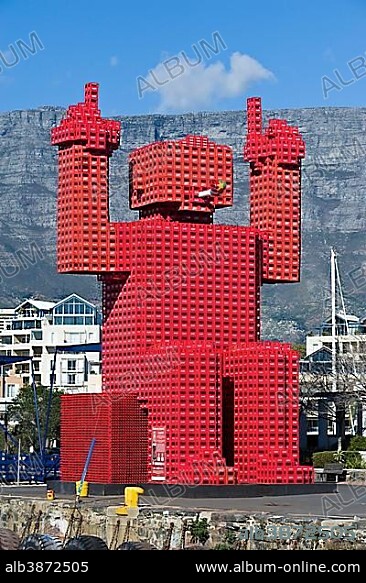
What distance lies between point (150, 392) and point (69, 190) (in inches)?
224

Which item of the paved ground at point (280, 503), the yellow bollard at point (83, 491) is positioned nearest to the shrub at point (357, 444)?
the paved ground at point (280, 503)

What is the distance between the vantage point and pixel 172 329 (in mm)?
38406

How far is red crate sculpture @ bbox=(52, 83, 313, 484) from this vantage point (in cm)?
3741

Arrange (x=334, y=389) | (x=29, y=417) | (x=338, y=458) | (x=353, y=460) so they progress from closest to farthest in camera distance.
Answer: (x=353, y=460) < (x=338, y=458) < (x=334, y=389) < (x=29, y=417)

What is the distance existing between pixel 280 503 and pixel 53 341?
77.3m

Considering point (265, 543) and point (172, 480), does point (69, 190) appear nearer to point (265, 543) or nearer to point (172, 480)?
point (172, 480)

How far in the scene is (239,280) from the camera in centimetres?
3934

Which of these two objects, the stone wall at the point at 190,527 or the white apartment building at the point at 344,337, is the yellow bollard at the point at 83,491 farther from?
the white apartment building at the point at 344,337

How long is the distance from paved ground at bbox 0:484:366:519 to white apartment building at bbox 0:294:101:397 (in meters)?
59.9

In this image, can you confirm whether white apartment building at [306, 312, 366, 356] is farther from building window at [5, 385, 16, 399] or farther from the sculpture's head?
the sculpture's head

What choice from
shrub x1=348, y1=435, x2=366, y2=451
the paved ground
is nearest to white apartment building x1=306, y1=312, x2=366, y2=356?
shrub x1=348, y1=435, x2=366, y2=451
